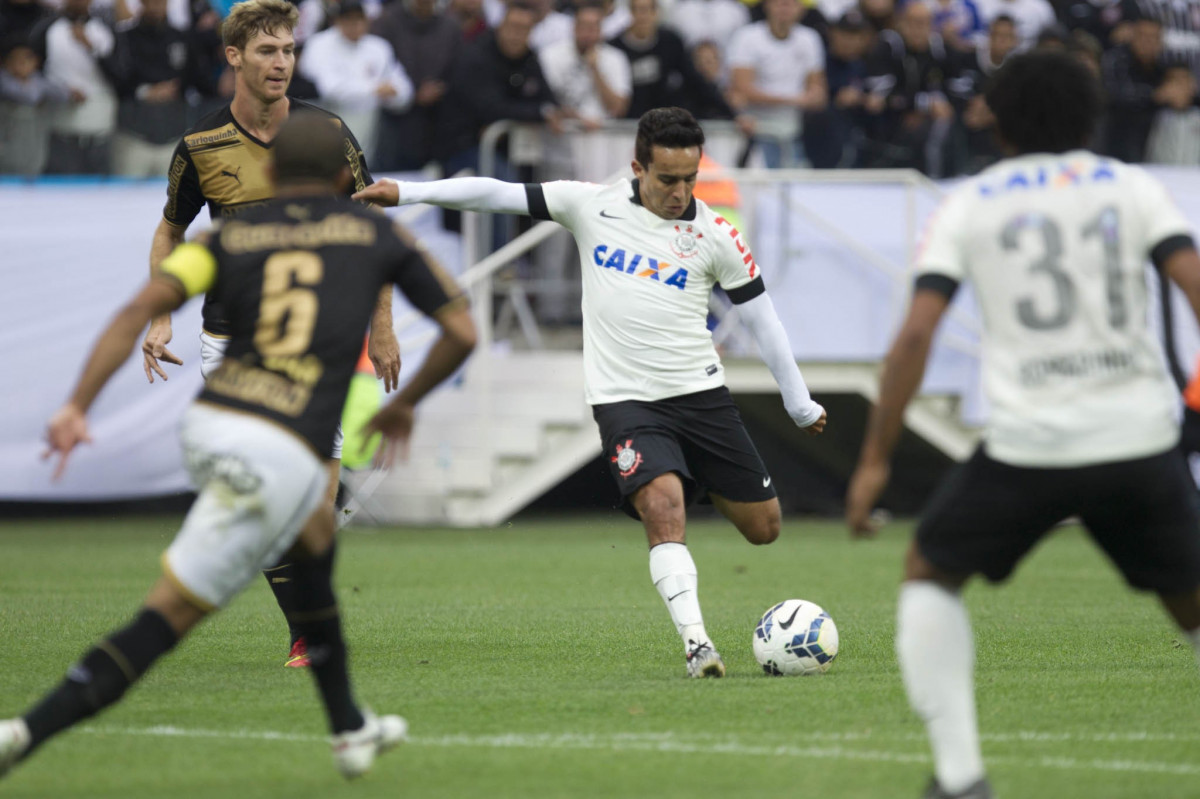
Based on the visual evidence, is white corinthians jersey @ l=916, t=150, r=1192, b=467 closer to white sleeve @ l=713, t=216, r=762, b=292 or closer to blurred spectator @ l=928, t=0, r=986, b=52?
white sleeve @ l=713, t=216, r=762, b=292

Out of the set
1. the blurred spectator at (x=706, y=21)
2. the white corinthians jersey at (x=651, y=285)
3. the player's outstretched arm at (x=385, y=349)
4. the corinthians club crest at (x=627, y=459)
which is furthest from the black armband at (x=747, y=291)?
the blurred spectator at (x=706, y=21)

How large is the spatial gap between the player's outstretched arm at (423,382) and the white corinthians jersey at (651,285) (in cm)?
252

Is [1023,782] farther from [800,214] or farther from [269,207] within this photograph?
[800,214]

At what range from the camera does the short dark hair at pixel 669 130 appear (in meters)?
7.14

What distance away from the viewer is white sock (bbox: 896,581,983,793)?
172 inches

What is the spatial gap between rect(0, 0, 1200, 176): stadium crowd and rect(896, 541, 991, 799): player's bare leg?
11.1m

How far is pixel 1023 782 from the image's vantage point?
16.1 feet

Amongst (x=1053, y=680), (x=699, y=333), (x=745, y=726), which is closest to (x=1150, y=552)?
(x=745, y=726)

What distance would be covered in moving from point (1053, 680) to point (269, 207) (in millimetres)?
3785

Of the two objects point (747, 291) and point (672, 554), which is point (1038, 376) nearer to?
point (672, 554)

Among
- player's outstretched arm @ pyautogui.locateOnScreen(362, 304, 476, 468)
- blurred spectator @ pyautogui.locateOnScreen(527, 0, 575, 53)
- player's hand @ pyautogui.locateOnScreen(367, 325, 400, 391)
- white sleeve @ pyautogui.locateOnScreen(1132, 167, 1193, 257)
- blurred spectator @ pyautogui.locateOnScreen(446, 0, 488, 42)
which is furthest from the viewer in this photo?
blurred spectator @ pyautogui.locateOnScreen(527, 0, 575, 53)

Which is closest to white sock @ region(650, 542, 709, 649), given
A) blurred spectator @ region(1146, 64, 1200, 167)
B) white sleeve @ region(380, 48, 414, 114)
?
white sleeve @ region(380, 48, 414, 114)

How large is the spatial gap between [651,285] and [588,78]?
8.50 metres

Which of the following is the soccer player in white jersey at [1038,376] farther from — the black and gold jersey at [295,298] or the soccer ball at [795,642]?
the soccer ball at [795,642]
